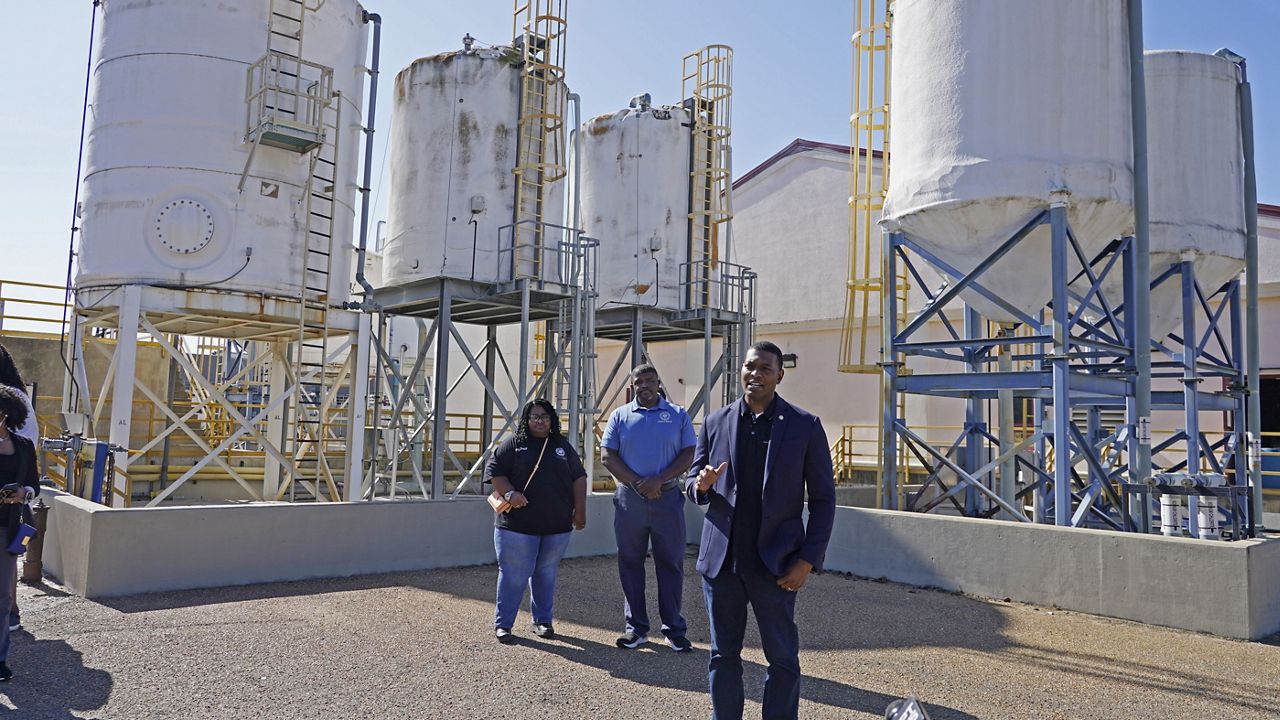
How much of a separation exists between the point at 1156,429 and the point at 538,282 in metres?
12.2

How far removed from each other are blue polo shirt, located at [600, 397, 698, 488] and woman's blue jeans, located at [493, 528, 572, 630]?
78cm

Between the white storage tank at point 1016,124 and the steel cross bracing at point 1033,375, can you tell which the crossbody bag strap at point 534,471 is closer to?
the steel cross bracing at point 1033,375

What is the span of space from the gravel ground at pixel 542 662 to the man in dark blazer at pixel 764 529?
1.17 m

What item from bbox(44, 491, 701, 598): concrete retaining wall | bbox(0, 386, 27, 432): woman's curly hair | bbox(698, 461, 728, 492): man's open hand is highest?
bbox(0, 386, 27, 432): woman's curly hair

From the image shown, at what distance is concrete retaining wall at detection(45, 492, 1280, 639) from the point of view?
768 centimetres

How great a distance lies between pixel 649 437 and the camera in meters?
6.65

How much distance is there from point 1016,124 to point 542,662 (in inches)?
283

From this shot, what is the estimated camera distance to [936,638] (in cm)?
724

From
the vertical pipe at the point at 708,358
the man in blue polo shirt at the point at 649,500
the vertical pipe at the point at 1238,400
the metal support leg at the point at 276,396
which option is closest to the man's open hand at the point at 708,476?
the man in blue polo shirt at the point at 649,500

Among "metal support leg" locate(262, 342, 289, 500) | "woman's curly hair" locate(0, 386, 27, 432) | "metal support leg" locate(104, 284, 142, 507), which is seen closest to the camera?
"woman's curly hair" locate(0, 386, 27, 432)

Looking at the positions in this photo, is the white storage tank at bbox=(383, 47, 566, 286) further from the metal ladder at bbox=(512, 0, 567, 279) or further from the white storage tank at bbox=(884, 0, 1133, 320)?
the white storage tank at bbox=(884, 0, 1133, 320)

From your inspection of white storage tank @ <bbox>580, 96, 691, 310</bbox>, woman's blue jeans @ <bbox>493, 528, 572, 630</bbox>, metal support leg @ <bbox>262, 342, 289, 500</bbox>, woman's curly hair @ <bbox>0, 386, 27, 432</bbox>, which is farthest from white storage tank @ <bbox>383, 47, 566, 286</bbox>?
woman's curly hair @ <bbox>0, 386, 27, 432</bbox>

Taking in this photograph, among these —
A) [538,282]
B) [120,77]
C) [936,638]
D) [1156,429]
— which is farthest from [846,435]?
[120,77]

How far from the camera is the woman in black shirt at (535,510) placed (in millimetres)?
6723
